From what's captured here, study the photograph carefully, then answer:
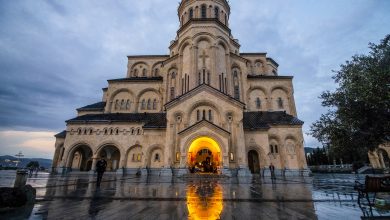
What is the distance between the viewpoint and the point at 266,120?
92.8ft

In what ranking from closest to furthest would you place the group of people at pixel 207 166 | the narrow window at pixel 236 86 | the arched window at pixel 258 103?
the group of people at pixel 207 166
the narrow window at pixel 236 86
the arched window at pixel 258 103

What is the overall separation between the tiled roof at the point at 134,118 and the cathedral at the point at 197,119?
5.7 inches

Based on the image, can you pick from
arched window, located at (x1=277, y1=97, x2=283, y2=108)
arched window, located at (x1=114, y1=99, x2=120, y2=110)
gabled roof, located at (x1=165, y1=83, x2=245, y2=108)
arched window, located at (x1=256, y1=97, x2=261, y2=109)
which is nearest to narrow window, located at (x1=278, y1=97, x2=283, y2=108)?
arched window, located at (x1=277, y1=97, x2=283, y2=108)

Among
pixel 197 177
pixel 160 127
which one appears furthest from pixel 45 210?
pixel 160 127

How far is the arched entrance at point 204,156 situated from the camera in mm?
22062

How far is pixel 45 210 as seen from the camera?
507 cm

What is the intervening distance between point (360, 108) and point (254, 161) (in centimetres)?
1555

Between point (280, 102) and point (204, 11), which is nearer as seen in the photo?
point (204, 11)

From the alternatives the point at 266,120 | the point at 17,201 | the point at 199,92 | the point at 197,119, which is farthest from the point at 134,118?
the point at 17,201

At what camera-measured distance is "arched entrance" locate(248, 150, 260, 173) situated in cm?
2622

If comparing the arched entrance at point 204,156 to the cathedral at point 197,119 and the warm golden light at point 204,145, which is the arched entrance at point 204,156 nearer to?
the warm golden light at point 204,145

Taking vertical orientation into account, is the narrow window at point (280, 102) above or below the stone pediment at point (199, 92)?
above

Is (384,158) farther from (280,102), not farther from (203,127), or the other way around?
(203,127)

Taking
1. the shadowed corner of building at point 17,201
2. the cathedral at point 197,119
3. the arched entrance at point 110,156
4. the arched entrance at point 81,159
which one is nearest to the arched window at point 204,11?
the cathedral at point 197,119
